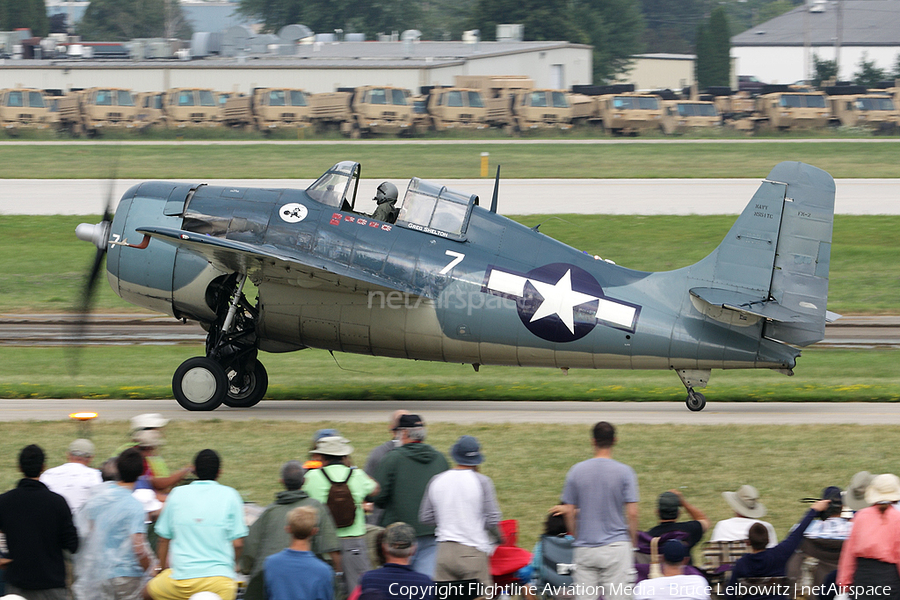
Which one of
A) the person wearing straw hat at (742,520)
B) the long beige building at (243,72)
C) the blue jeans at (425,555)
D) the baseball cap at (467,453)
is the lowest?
the blue jeans at (425,555)

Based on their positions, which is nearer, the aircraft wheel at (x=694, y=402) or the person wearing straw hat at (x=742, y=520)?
the person wearing straw hat at (x=742, y=520)

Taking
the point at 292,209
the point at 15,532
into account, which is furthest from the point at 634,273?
the point at 15,532

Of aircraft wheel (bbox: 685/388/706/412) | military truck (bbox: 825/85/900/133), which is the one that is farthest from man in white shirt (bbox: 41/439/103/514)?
military truck (bbox: 825/85/900/133)

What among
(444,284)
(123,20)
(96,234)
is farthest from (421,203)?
(123,20)

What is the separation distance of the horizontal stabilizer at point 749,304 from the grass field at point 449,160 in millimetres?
25182

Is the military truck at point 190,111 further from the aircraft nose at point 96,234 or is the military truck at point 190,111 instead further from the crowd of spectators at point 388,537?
the crowd of spectators at point 388,537

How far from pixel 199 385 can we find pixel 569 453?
579 cm

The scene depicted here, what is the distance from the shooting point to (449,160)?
4416 centimetres

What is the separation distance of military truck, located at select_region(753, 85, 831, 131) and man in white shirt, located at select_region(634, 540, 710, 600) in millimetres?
52462

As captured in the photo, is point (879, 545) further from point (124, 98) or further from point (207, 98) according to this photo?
point (124, 98)

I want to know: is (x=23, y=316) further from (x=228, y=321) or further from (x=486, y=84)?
(x=486, y=84)

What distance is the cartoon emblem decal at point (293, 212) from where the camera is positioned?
15.3m

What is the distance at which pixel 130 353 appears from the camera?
67.7ft

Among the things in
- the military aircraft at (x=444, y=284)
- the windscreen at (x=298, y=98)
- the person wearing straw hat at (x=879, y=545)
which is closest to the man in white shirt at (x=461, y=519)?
the person wearing straw hat at (x=879, y=545)
